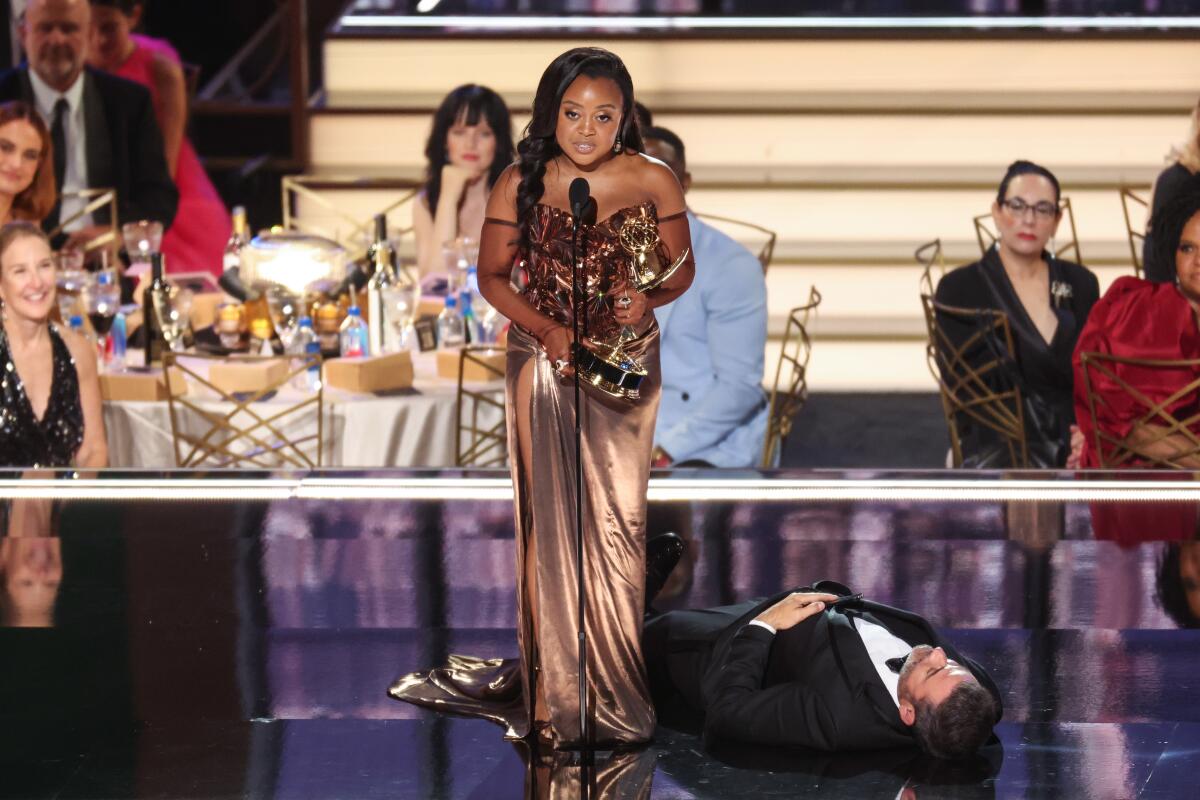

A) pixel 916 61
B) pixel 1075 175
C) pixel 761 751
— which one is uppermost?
pixel 916 61

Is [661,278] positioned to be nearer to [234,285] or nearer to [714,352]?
[714,352]

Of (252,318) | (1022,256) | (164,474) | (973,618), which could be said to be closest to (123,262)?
(252,318)

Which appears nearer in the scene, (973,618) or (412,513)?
(973,618)

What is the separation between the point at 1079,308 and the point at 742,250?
1.16 meters

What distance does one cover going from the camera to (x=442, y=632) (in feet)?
9.70

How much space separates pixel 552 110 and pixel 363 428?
2.08 metres

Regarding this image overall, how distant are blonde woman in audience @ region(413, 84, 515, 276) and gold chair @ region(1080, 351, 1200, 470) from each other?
239 cm

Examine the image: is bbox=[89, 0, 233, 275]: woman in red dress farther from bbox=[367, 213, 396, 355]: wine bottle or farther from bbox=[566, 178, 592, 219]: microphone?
bbox=[566, 178, 592, 219]: microphone

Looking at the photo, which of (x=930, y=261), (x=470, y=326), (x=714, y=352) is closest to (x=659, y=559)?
(x=714, y=352)

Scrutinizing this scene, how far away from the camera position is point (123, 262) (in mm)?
5840

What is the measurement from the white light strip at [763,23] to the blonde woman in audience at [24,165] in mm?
3619

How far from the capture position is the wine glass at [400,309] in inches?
192

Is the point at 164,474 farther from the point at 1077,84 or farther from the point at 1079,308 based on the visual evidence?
the point at 1077,84

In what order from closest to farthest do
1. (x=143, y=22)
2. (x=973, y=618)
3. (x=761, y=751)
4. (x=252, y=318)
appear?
(x=761, y=751)
(x=973, y=618)
(x=252, y=318)
(x=143, y=22)
